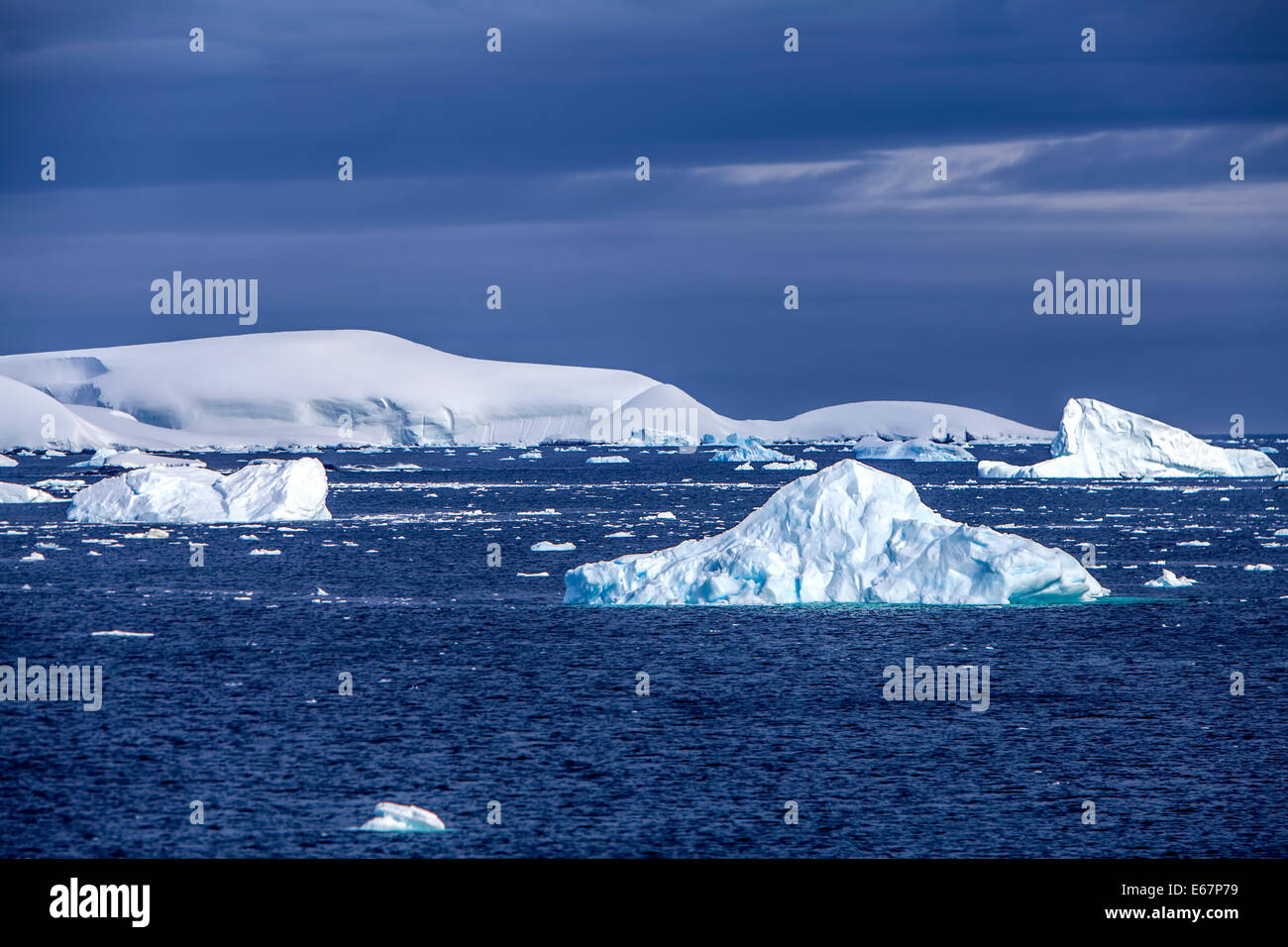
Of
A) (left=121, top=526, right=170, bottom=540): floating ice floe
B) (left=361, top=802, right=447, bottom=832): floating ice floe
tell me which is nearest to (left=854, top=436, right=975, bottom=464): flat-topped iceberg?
(left=121, top=526, right=170, bottom=540): floating ice floe

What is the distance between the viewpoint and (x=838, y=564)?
2833 cm

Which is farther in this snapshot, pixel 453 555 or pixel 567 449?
pixel 567 449

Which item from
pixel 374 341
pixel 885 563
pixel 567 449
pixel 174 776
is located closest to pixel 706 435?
pixel 567 449

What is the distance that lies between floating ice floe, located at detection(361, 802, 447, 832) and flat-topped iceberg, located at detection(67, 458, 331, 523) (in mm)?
39107

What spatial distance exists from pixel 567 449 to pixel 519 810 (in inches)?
6566

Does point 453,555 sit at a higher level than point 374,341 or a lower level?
lower

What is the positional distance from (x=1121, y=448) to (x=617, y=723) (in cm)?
6388

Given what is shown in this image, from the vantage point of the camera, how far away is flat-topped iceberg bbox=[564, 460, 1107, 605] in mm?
27766

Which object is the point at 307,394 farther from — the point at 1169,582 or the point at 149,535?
the point at 1169,582

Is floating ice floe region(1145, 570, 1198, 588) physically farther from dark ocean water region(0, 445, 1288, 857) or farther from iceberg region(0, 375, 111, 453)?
iceberg region(0, 375, 111, 453)

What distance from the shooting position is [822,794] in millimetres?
14891
